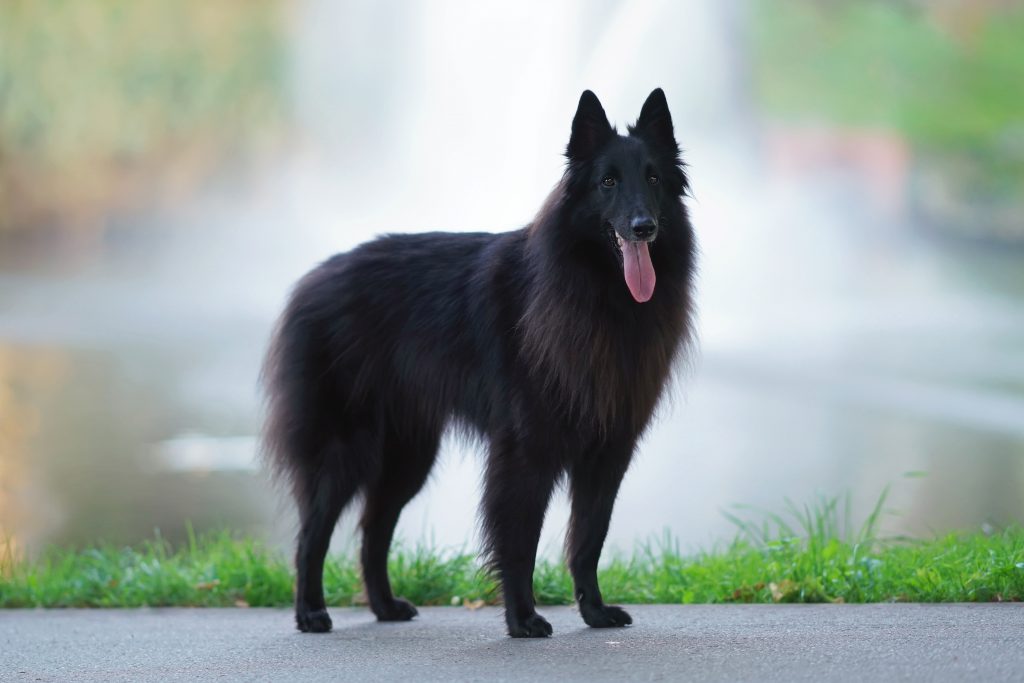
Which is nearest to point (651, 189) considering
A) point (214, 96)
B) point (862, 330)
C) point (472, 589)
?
point (472, 589)

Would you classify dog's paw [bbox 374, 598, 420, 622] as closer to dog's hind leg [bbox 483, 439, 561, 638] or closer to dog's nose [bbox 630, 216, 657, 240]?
dog's hind leg [bbox 483, 439, 561, 638]

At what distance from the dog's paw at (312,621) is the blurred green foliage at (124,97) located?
20.5 meters

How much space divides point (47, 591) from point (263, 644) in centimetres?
163

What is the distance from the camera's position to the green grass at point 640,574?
471 cm

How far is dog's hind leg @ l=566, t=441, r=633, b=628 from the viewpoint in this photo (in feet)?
14.3

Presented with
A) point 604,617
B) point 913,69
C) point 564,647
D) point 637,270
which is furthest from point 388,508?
point 913,69

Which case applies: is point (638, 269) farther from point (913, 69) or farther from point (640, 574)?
point (913, 69)

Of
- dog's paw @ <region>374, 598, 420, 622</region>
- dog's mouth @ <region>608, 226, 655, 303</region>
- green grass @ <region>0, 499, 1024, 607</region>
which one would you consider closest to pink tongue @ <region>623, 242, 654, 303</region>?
dog's mouth @ <region>608, 226, 655, 303</region>

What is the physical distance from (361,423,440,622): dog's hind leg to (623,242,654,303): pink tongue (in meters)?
1.11

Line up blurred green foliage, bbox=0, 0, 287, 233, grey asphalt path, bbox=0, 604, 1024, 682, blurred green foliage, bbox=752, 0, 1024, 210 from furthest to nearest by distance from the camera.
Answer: blurred green foliage, bbox=752, 0, 1024, 210 → blurred green foliage, bbox=0, 0, 287, 233 → grey asphalt path, bbox=0, 604, 1024, 682

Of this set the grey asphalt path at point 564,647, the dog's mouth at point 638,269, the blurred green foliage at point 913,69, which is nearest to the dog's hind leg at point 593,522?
the grey asphalt path at point 564,647

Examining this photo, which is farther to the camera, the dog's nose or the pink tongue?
the pink tongue

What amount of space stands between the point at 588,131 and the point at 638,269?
0.52m

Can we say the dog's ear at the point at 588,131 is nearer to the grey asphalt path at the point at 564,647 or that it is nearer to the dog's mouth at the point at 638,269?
the dog's mouth at the point at 638,269
